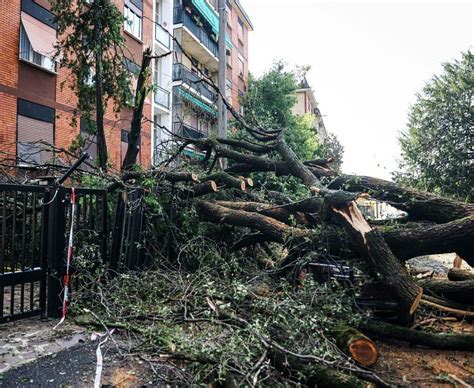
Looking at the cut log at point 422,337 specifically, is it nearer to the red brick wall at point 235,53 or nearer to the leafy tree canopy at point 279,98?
the leafy tree canopy at point 279,98

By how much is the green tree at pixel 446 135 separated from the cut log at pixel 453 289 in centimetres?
1283

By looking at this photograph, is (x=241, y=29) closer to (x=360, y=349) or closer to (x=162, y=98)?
(x=162, y=98)

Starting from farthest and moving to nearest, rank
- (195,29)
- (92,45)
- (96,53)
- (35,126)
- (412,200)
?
(195,29) → (35,126) → (92,45) → (96,53) → (412,200)

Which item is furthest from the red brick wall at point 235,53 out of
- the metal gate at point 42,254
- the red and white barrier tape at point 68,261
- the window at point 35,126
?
the metal gate at point 42,254

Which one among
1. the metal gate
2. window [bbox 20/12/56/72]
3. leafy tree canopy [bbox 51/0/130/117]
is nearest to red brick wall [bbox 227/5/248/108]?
window [bbox 20/12/56/72]

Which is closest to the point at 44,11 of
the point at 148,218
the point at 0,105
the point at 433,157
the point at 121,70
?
the point at 0,105

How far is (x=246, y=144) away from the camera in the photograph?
737 cm

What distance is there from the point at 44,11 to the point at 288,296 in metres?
12.8

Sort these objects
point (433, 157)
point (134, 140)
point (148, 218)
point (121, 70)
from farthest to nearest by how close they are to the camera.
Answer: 1. point (433, 157)
2. point (121, 70)
3. point (134, 140)
4. point (148, 218)

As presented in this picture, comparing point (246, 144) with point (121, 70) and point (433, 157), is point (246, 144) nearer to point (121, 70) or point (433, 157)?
point (121, 70)

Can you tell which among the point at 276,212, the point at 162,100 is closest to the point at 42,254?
the point at 276,212

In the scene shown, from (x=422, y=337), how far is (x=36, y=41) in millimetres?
12792

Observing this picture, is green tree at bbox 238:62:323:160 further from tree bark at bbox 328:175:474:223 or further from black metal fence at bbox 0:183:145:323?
black metal fence at bbox 0:183:145:323

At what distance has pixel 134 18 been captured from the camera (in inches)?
696
